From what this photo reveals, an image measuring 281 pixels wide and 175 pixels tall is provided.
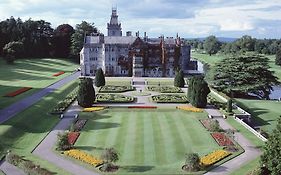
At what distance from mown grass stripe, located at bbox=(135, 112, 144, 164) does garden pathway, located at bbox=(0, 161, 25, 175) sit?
910cm

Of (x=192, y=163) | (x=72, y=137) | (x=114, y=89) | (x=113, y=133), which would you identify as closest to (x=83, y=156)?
(x=72, y=137)

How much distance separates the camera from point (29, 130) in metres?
38.0

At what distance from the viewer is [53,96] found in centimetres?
5678

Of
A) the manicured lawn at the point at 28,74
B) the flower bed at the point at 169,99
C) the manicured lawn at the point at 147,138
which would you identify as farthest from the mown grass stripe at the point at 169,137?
the manicured lawn at the point at 28,74

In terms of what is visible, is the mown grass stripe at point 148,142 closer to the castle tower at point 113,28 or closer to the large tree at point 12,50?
the large tree at point 12,50

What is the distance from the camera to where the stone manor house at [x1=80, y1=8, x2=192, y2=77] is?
8774 centimetres

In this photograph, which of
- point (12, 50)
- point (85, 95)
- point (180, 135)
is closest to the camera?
point (180, 135)

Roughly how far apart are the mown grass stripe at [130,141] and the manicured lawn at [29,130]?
566 cm

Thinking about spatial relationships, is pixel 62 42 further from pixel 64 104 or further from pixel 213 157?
pixel 213 157

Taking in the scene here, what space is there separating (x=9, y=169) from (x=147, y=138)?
13367 millimetres

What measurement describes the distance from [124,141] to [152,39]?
62.5m

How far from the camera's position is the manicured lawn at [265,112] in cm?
4523

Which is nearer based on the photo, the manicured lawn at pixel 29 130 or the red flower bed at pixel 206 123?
the manicured lawn at pixel 29 130

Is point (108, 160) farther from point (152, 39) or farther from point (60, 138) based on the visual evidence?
point (152, 39)
